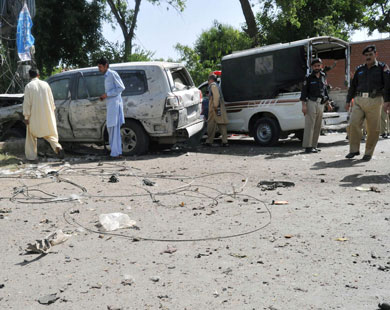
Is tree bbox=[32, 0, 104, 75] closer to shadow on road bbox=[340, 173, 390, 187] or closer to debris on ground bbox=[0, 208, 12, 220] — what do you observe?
debris on ground bbox=[0, 208, 12, 220]

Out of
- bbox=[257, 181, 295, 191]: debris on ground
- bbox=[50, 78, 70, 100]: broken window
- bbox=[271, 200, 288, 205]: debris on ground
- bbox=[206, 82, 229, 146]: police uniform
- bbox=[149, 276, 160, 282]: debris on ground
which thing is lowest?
bbox=[149, 276, 160, 282]: debris on ground

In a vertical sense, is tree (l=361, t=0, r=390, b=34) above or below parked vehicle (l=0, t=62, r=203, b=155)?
above

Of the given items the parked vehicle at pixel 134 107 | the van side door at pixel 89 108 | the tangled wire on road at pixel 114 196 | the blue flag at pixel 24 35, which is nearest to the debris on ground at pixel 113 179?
the tangled wire on road at pixel 114 196

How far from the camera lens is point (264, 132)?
36.1ft

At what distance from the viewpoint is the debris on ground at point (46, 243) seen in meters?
3.97

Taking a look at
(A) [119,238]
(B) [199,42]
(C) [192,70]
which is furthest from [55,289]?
(B) [199,42]

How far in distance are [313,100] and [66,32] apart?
17312mm

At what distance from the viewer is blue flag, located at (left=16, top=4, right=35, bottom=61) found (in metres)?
11.6

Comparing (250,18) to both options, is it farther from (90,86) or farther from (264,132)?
(90,86)

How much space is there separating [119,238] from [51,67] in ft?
72.7

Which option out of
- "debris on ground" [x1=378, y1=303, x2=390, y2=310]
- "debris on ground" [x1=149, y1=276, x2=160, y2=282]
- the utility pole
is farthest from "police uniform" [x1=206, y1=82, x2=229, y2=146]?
"debris on ground" [x1=378, y1=303, x2=390, y2=310]

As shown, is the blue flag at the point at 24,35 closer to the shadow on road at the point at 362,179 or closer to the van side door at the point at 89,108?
the van side door at the point at 89,108

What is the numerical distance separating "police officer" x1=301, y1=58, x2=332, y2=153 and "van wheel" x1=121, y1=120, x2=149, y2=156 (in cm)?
340

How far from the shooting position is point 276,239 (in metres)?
4.18
